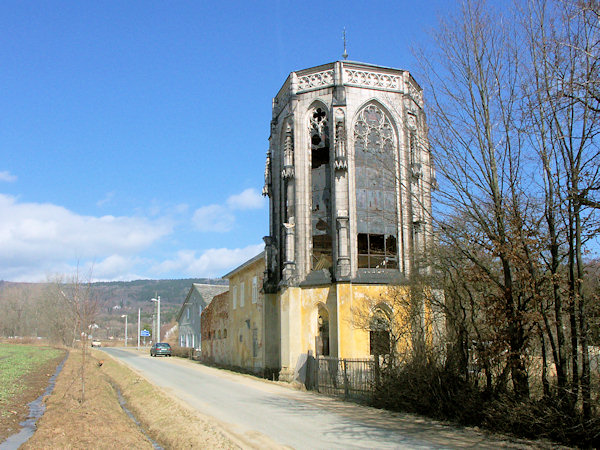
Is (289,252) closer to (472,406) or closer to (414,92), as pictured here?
(414,92)

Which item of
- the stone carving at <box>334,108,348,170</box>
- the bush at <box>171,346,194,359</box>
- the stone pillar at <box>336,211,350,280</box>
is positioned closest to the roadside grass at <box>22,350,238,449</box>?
the stone pillar at <box>336,211,350,280</box>

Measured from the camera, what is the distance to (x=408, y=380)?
49.2 feet

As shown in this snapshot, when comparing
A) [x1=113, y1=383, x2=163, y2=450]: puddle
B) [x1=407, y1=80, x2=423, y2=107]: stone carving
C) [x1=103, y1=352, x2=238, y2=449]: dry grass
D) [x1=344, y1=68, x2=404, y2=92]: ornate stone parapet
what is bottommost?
[x1=113, y1=383, x2=163, y2=450]: puddle

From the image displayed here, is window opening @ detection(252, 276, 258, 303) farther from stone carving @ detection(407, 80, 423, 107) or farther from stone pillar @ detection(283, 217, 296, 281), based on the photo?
stone carving @ detection(407, 80, 423, 107)

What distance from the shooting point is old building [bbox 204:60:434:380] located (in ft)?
77.5

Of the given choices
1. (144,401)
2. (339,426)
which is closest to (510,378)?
(339,426)

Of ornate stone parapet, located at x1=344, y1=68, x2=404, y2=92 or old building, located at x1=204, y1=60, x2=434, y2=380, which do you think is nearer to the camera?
old building, located at x1=204, y1=60, x2=434, y2=380

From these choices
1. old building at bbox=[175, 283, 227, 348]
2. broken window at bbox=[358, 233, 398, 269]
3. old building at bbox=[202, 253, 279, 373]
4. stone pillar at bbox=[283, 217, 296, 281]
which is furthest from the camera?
old building at bbox=[175, 283, 227, 348]

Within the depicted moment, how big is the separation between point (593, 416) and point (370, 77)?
1870 cm

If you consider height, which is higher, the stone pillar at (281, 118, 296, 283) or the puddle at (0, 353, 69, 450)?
the stone pillar at (281, 118, 296, 283)

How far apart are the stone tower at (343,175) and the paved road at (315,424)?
6331mm

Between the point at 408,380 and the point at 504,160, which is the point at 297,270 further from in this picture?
the point at 504,160

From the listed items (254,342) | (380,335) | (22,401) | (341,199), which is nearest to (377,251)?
(341,199)

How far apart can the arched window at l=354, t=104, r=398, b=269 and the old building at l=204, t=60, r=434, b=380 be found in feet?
0.14
